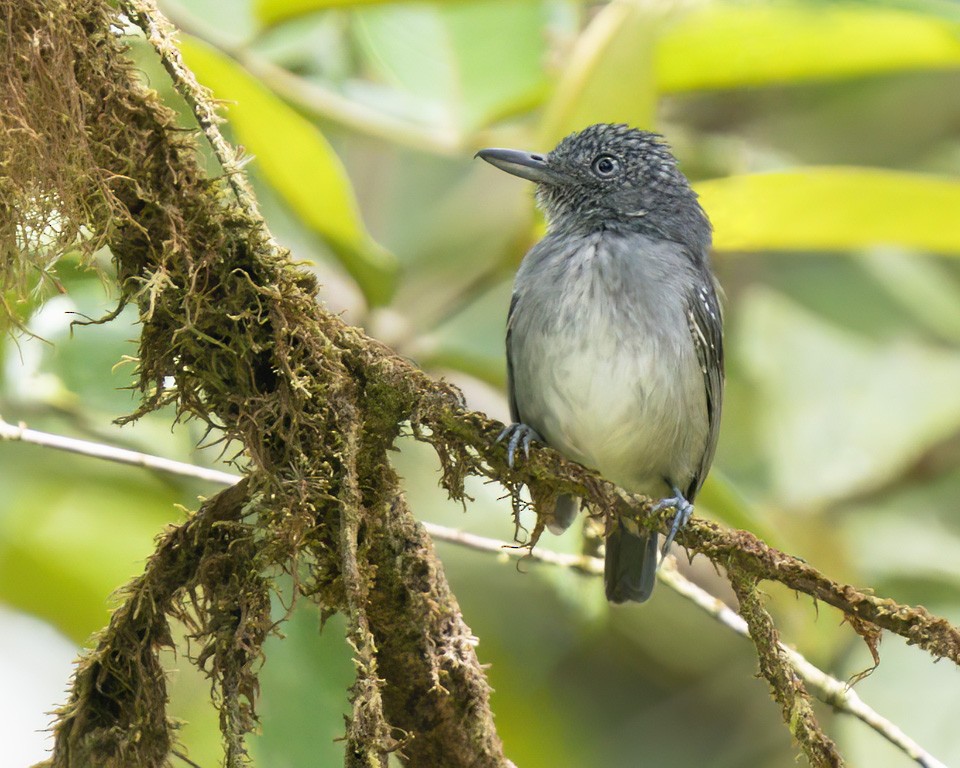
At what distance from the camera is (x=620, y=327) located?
353cm

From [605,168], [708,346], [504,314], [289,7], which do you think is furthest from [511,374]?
[289,7]

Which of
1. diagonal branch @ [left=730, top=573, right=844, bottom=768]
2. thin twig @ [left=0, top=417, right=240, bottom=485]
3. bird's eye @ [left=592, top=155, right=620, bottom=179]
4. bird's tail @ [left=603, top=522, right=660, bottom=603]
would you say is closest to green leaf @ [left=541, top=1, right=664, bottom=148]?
bird's eye @ [left=592, top=155, right=620, bottom=179]

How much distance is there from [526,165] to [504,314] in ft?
3.92

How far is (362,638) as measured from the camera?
6.75 feet

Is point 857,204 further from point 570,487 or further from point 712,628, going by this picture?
point 712,628

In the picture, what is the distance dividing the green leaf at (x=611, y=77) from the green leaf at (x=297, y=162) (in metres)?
0.77

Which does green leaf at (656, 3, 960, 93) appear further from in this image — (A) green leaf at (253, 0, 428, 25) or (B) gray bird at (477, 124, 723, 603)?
(A) green leaf at (253, 0, 428, 25)

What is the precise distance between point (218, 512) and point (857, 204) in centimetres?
259

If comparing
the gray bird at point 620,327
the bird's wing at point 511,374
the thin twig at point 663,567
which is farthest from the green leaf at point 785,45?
the thin twig at point 663,567

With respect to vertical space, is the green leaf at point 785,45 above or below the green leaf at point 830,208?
above

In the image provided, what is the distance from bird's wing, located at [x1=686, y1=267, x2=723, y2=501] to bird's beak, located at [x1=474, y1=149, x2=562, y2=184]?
634 millimetres

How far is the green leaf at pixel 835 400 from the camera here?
17.8 feet

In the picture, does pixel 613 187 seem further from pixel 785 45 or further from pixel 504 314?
pixel 504 314

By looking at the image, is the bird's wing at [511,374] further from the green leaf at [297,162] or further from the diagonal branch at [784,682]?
the diagonal branch at [784,682]
